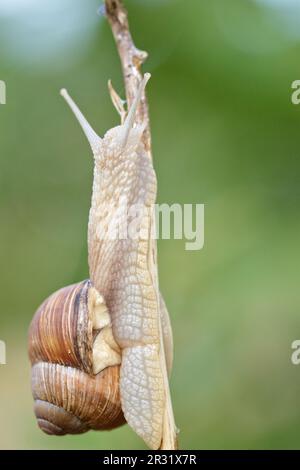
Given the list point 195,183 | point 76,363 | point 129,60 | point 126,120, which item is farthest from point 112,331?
point 195,183

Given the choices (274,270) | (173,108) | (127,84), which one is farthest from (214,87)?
(127,84)

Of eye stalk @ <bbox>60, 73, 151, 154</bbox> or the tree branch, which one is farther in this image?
the tree branch

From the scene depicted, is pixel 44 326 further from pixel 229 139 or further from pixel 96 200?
pixel 229 139

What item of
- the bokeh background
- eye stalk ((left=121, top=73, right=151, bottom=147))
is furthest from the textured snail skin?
the bokeh background

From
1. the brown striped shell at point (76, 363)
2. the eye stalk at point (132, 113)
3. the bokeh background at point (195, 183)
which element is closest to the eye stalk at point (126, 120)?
the eye stalk at point (132, 113)

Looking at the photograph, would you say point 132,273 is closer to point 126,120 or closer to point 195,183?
point 126,120

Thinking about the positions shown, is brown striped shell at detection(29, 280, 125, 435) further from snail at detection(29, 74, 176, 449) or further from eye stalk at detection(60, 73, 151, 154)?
eye stalk at detection(60, 73, 151, 154)

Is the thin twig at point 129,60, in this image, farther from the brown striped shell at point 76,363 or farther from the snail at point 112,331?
the brown striped shell at point 76,363
